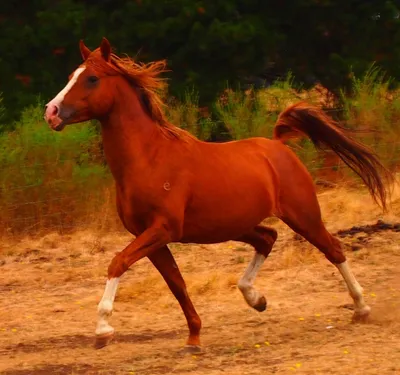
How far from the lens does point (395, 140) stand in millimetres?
12711

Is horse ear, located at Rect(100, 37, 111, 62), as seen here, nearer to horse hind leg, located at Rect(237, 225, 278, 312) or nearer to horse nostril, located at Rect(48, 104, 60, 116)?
horse nostril, located at Rect(48, 104, 60, 116)

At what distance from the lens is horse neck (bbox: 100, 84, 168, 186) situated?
648 cm

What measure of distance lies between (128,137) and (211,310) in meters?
2.09

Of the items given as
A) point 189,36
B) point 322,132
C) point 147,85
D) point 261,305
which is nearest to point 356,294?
point 261,305

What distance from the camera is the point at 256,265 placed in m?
7.38

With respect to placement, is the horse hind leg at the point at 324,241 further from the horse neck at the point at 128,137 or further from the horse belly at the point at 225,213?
the horse neck at the point at 128,137

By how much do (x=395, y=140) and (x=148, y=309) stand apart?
217 inches

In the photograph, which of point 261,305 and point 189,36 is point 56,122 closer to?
point 261,305

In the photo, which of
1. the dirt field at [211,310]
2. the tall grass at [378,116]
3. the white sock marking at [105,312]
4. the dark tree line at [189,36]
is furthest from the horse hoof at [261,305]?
the dark tree line at [189,36]

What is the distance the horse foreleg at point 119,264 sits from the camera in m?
6.10

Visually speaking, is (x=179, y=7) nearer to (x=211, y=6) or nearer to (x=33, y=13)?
(x=211, y=6)

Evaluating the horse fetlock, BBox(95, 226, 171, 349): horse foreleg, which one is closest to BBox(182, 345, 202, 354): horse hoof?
BBox(95, 226, 171, 349): horse foreleg

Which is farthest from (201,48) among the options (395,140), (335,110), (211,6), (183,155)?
(183,155)

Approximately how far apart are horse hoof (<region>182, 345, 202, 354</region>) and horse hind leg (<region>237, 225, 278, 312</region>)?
0.75m
